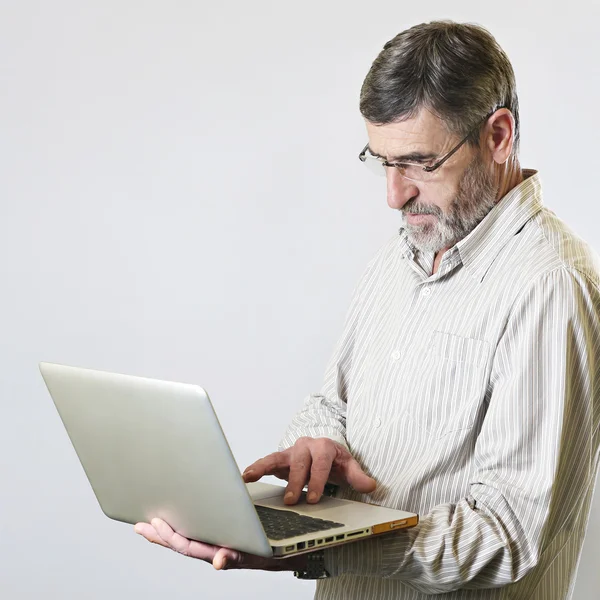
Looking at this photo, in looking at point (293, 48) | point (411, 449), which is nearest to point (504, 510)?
point (411, 449)

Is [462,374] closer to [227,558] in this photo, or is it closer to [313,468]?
[313,468]

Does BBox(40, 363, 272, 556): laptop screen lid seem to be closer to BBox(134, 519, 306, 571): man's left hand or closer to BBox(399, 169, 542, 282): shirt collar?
BBox(134, 519, 306, 571): man's left hand

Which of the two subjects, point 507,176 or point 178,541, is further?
point 507,176

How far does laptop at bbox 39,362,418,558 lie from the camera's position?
48.8 inches

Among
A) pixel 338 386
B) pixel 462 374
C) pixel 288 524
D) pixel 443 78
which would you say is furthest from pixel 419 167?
pixel 288 524

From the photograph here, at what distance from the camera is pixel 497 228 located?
5.31ft

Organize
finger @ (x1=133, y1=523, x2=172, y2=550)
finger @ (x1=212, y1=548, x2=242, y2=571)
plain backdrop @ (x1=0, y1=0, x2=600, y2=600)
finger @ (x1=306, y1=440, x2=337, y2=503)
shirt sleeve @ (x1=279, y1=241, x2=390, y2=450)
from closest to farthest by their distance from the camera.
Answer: finger @ (x1=212, y1=548, x2=242, y2=571) → finger @ (x1=133, y1=523, x2=172, y2=550) → finger @ (x1=306, y1=440, x2=337, y2=503) → shirt sleeve @ (x1=279, y1=241, x2=390, y2=450) → plain backdrop @ (x1=0, y1=0, x2=600, y2=600)

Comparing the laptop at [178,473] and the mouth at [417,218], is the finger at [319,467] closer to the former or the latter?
the laptop at [178,473]

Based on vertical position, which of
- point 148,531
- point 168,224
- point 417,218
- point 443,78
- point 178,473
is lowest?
point 148,531

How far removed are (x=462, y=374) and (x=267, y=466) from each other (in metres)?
0.38

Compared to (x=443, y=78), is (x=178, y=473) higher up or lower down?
lower down

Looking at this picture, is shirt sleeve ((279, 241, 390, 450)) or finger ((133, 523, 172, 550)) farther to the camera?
shirt sleeve ((279, 241, 390, 450))

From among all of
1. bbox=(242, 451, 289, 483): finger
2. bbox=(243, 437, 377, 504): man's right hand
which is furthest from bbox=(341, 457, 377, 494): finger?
bbox=(242, 451, 289, 483): finger

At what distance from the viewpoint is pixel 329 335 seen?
11.0ft
